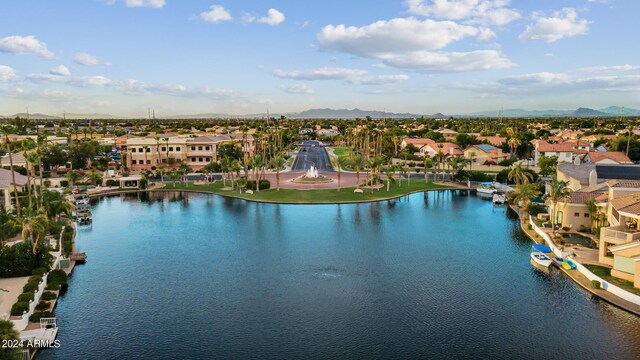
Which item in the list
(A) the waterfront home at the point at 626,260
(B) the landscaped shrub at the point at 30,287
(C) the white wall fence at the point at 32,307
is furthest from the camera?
(A) the waterfront home at the point at 626,260

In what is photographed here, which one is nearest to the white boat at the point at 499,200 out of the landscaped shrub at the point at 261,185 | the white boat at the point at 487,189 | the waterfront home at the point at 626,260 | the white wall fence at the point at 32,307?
the white boat at the point at 487,189

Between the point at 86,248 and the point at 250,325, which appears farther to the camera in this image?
the point at 86,248

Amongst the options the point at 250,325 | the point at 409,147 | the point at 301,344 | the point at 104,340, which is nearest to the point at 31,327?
the point at 104,340

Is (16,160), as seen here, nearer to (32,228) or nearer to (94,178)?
(94,178)

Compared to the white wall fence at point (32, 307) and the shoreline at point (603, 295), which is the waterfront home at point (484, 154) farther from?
the white wall fence at point (32, 307)

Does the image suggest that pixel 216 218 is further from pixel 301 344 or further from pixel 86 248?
pixel 301 344

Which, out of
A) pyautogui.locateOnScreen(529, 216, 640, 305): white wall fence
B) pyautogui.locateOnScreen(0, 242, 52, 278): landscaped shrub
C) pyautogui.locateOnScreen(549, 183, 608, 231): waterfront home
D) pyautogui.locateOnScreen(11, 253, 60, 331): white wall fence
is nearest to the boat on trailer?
pyautogui.locateOnScreen(529, 216, 640, 305): white wall fence
